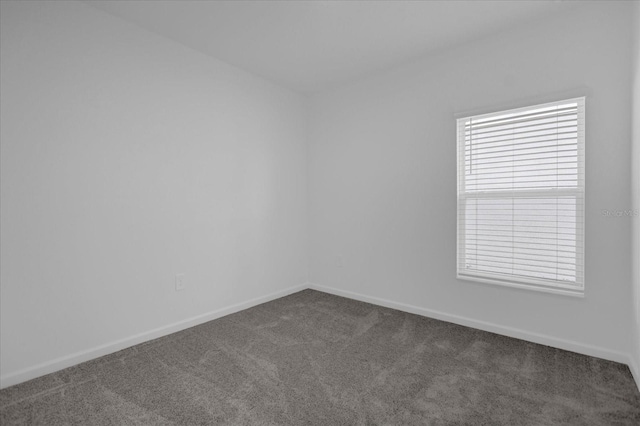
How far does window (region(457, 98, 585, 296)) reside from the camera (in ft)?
7.96

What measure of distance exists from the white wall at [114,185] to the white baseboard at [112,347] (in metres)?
0.01

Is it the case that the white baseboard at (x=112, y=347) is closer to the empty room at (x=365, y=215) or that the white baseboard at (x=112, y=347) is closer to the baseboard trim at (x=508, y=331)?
the empty room at (x=365, y=215)

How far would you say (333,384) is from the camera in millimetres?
2006

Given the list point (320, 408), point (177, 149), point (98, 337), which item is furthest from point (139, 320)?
point (320, 408)

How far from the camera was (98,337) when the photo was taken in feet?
7.86

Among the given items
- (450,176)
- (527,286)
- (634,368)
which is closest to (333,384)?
(527,286)

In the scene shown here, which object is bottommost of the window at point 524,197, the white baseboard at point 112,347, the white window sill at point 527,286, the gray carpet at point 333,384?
the gray carpet at point 333,384

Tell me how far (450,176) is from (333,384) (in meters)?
2.04

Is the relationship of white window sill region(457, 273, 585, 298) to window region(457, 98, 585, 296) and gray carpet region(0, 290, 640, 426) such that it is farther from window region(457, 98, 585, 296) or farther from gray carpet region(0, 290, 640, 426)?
gray carpet region(0, 290, 640, 426)

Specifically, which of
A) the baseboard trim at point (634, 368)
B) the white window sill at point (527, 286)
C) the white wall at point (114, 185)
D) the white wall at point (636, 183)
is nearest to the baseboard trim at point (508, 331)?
the baseboard trim at point (634, 368)

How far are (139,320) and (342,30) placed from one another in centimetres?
289

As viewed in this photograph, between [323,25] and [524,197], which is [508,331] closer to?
[524,197]

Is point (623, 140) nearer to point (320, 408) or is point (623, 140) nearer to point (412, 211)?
point (412, 211)

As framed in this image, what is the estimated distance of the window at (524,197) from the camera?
2.43 m
